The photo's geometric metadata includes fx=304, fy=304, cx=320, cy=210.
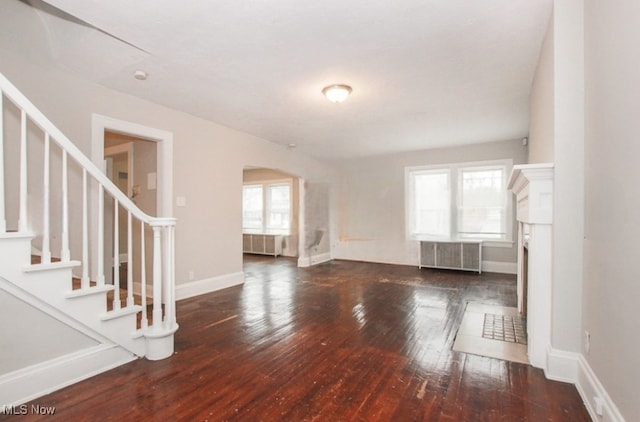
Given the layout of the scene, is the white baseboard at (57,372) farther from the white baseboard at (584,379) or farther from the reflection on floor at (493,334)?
the white baseboard at (584,379)

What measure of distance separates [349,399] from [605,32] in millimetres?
2597

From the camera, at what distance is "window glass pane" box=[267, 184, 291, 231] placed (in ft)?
27.6

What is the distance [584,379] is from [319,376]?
1.70 m

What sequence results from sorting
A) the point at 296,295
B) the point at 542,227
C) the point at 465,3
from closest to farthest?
the point at 465,3
the point at 542,227
the point at 296,295

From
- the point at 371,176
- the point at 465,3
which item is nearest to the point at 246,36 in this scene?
the point at 465,3

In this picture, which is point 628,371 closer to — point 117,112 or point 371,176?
point 117,112

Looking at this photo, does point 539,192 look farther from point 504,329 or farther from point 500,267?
point 500,267

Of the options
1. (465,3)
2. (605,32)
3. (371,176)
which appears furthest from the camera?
(371,176)

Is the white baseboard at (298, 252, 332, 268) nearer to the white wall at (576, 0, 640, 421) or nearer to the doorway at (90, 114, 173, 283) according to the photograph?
the doorway at (90, 114, 173, 283)

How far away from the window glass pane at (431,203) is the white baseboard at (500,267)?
93 centimetres

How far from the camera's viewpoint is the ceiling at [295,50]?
Result: 2.11 meters

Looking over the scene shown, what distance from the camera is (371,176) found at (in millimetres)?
7352

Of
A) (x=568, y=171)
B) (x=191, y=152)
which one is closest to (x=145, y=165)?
(x=191, y=152)

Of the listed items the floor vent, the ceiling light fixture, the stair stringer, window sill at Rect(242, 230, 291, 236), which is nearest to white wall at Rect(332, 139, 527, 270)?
window sill at Rect(242, 230, 291, 236)
